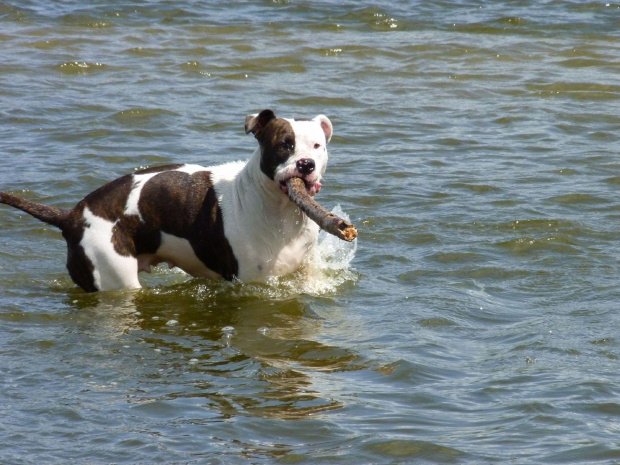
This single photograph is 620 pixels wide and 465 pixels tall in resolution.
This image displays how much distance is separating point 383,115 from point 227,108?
1962 mm

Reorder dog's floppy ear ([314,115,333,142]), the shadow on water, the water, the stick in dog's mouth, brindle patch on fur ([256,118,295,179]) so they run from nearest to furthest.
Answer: the water → the shadow on water → the stick in dog's mouth → brindle patch on fur ([256,118,295,179]) → dog's floppy ear ([314,115,333,142])

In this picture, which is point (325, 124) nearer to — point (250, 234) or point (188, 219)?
point (250, 234)

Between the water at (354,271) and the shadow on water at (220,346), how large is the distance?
2 centimetres

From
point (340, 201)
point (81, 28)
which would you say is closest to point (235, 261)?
point (340, 201)

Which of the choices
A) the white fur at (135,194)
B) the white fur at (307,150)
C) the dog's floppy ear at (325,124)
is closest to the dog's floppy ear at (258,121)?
the white fur at (307,150)

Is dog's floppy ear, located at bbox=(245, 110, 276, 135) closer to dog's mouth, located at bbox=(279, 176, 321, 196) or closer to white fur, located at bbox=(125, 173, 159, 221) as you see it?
dog's mouth, located at bbox=(279, 176, 321, 196)

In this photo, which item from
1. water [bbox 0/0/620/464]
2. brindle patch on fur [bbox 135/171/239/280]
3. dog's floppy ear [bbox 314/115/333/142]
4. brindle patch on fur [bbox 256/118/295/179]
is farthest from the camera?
brindle patch on fur [bbox 135/171/239/280]

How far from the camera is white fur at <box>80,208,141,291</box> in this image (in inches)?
288

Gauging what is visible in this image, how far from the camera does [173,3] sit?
1959 cm

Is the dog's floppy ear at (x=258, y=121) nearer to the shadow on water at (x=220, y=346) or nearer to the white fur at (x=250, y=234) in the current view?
the white fur at (x=250, y=234)

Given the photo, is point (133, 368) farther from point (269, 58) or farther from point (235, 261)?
point (269, 58)

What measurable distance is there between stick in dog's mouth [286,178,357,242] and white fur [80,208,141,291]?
4.43 feet

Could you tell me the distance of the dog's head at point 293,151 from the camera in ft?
22.3

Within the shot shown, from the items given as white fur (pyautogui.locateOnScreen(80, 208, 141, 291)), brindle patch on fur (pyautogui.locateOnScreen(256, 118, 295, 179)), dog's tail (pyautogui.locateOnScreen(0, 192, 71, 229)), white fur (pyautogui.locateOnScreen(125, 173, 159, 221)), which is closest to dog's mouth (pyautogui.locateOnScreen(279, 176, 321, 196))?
brindle patch on fur (pyautogui.locateOnScreen(256, 118, 295, 179))
